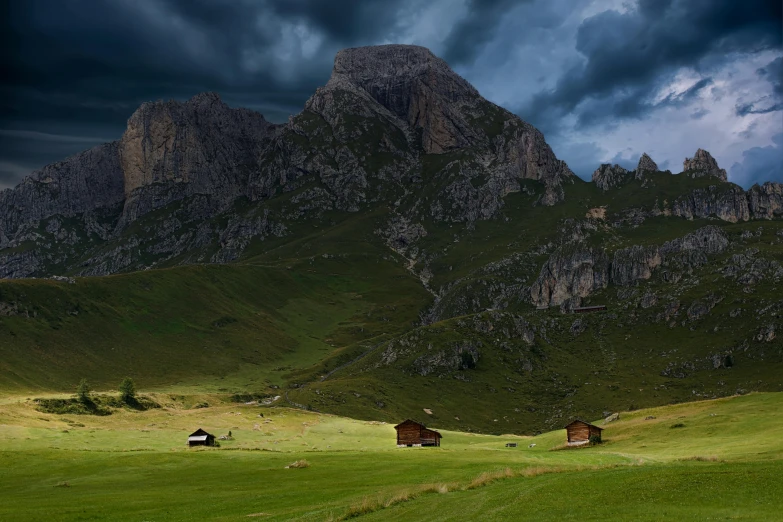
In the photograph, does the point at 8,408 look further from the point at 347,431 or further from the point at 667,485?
the point at 667,485

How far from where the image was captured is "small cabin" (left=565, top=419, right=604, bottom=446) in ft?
308

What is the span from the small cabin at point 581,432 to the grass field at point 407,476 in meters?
2.95

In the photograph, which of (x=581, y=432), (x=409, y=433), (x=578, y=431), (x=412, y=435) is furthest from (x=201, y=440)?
(x=581, y=432)

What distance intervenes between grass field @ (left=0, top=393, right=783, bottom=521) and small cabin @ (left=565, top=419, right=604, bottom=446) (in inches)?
116

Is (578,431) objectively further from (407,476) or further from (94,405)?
(94,405)

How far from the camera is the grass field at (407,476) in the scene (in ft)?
105

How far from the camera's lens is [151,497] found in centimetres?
4919

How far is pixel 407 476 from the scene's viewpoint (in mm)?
55469

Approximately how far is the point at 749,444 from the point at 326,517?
169ft

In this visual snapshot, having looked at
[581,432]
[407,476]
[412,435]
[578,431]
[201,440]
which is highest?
[201,440]

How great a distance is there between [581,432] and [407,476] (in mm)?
48330

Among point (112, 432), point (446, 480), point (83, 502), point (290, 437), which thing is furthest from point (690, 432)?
point (112, 432)

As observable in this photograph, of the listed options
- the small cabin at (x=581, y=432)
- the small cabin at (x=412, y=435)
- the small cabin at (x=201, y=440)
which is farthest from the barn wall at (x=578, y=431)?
the small cabin at (x=201, y=440)

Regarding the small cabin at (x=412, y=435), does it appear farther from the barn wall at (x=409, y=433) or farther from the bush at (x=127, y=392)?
the bush at (x=127, y=392)
